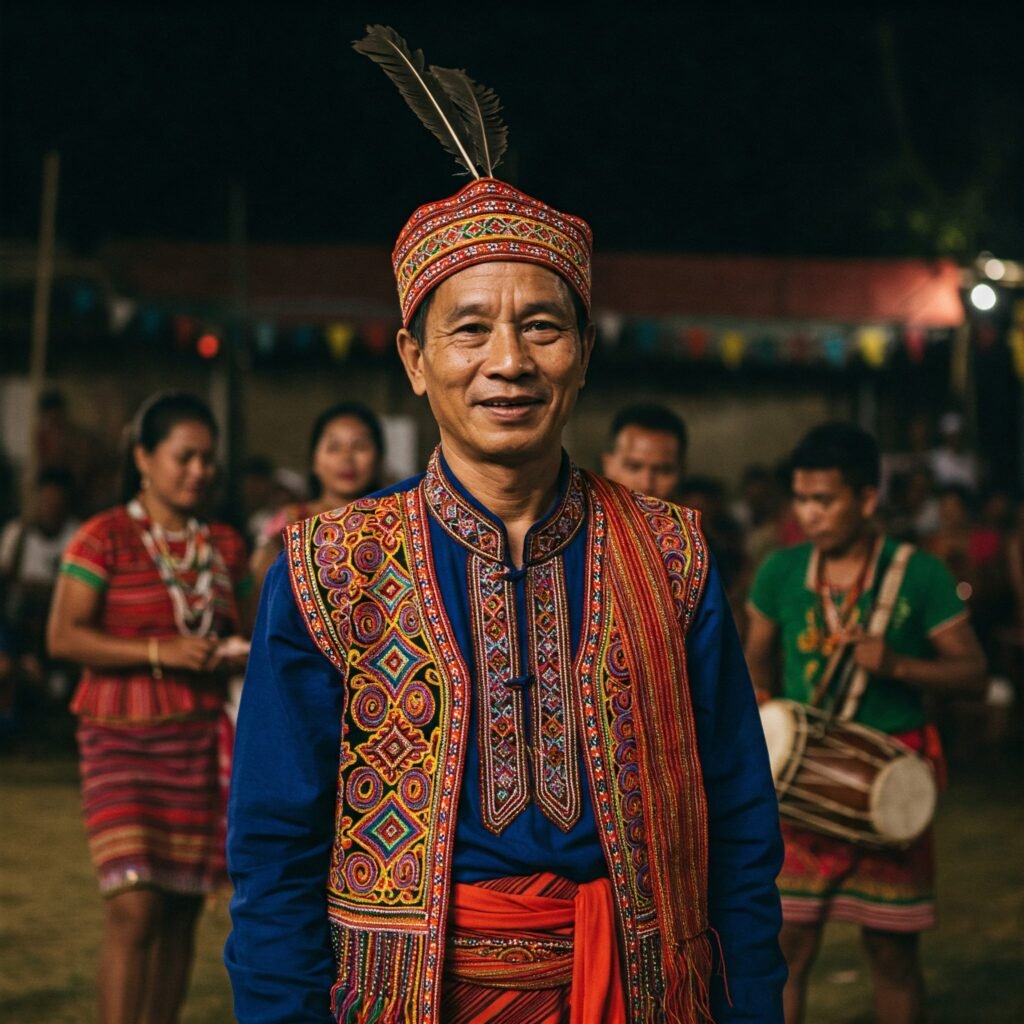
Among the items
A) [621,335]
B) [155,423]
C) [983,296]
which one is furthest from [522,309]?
[621,335]

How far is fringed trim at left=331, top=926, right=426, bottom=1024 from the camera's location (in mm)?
2283

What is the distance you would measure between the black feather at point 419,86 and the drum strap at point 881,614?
2.53 meters

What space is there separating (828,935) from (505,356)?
5171mm

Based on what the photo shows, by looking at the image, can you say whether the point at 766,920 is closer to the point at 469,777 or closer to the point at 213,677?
the point at 469,777

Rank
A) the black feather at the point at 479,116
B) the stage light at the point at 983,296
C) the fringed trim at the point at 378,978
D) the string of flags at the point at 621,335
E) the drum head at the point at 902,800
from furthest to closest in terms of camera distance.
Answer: the string of flags at the point at 621,335
the stage light at the point at 983,296
the drum head at the point at 902,800
the black feather at the point at 479,116
the fringed trim at the point at 378,978

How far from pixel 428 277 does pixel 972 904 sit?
577 centimetres

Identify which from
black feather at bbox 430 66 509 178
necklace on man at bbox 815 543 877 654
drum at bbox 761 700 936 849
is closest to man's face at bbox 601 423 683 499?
necklace on man at bbox 815 543 877 654

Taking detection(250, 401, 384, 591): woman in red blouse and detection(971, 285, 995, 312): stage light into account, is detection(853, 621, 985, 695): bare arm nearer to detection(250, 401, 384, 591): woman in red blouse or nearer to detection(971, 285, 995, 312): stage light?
detection(250, 401, 384, 591): woman in red blouse

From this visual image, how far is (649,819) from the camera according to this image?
2352 mm

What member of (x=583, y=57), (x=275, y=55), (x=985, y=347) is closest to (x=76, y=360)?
(x=275, y=55)

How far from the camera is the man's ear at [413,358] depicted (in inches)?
100

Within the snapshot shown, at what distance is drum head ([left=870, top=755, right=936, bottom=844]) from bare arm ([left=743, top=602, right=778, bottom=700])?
1.80 ft

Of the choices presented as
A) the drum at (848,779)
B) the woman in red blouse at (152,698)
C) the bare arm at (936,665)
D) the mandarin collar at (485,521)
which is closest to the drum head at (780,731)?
the drum at (848,779)

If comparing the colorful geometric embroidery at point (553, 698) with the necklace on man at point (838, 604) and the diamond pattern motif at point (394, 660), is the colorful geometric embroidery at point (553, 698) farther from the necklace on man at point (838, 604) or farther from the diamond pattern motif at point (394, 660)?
the necklace on man at point (838, 604)
